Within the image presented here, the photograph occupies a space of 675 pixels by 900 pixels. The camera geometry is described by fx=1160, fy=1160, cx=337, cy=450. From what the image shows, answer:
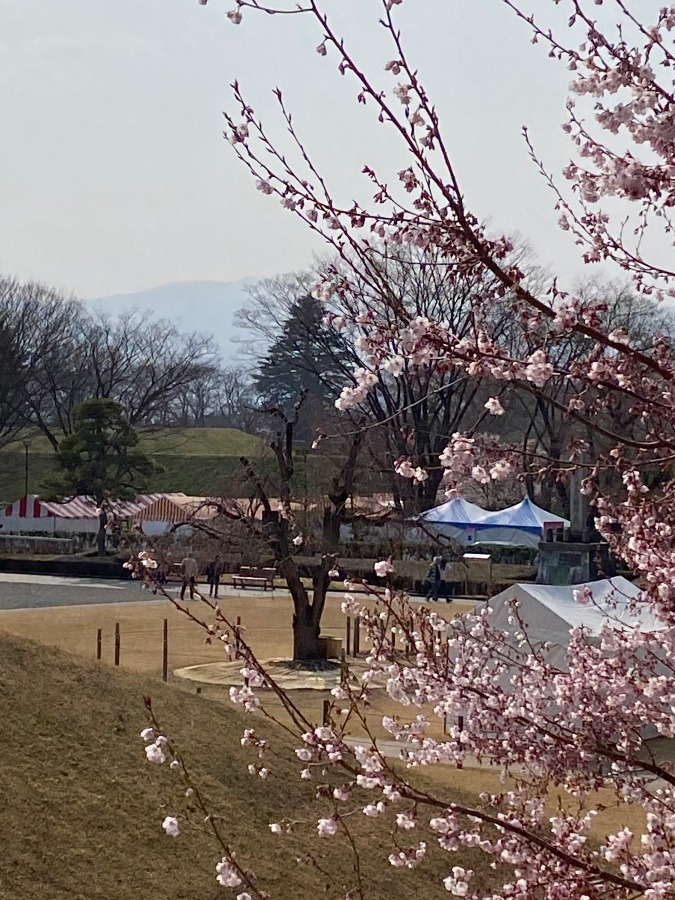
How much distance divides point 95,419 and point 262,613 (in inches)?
674

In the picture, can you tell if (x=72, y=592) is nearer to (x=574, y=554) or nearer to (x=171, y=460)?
(x=574, y=554)

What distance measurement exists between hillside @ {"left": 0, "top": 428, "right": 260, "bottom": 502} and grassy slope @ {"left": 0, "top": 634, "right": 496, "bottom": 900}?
49.2 metres

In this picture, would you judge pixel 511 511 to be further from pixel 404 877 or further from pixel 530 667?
pixel 530 667

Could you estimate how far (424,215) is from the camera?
3.14 meters

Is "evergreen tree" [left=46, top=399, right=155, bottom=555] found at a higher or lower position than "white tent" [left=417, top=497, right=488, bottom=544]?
higher

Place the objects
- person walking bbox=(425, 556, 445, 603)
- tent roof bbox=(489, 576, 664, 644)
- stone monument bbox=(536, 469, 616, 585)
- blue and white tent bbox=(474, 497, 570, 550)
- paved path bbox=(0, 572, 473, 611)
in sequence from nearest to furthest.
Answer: tent roof bbox=(489, 576, 664, 644), stone monument bbox=(536, 469, 616, 585), paved path bbox=(0, 572, 473, 611), person walking bbox=(425, 556, 445, 603), blue and white tent bbox=(474, 497, 570, 550)

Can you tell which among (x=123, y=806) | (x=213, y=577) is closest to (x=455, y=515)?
(x=213, y=577)

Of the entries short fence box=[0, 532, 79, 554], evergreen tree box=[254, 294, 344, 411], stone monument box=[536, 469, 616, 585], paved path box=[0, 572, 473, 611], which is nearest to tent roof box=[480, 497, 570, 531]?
paved path box=[0, 572, 473, 611]

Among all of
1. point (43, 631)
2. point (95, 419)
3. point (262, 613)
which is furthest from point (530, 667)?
point (95, 419)

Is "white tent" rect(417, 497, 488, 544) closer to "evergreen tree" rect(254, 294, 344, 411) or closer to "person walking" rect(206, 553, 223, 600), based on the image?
"evergreen tree" rect(254, 294, 344, 411)

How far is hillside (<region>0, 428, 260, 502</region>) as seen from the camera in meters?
62.0

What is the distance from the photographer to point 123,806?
8023 mm

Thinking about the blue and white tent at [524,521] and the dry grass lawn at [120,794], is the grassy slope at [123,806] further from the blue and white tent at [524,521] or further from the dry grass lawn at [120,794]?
the blue and white tent at [524,521]

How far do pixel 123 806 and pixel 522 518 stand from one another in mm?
26882
